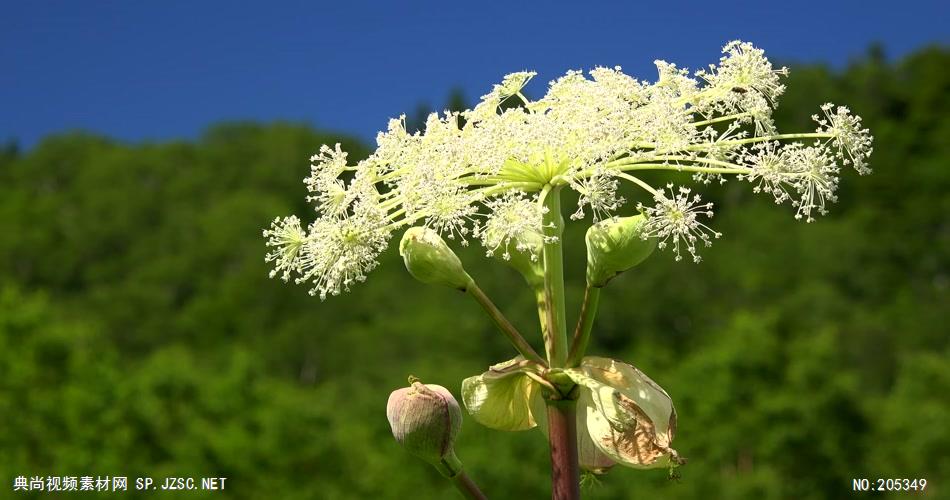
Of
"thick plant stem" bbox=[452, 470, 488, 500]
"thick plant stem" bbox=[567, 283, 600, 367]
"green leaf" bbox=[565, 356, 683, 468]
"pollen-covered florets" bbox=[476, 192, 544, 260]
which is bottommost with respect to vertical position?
"thick plant stem" bbox=[452, 470, 488, 500]

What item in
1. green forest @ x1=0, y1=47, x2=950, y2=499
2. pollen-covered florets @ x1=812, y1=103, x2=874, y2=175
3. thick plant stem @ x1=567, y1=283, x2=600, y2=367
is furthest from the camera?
green forest @ x1=0, y1=47, x2=950, y2=499

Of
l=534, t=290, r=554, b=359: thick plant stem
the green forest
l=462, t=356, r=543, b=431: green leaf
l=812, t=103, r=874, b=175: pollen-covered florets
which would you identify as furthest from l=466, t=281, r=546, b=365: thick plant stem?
the green forest

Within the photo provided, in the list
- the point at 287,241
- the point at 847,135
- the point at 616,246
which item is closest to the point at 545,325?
the point at 616,246

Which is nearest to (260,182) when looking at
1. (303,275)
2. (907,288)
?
(907,288)

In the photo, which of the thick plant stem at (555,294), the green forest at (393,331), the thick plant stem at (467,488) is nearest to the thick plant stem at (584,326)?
the thick plant stem at (555,294)

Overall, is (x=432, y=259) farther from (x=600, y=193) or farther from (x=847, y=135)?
(x=847, y=135)

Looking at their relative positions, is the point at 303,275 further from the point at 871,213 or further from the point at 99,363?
the point at 871,213

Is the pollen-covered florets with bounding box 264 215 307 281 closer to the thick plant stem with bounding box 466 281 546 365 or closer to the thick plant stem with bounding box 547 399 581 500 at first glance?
the thick plant stem with bounding box 466 281 546 365

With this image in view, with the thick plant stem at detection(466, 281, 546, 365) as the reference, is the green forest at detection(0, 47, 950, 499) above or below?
above
